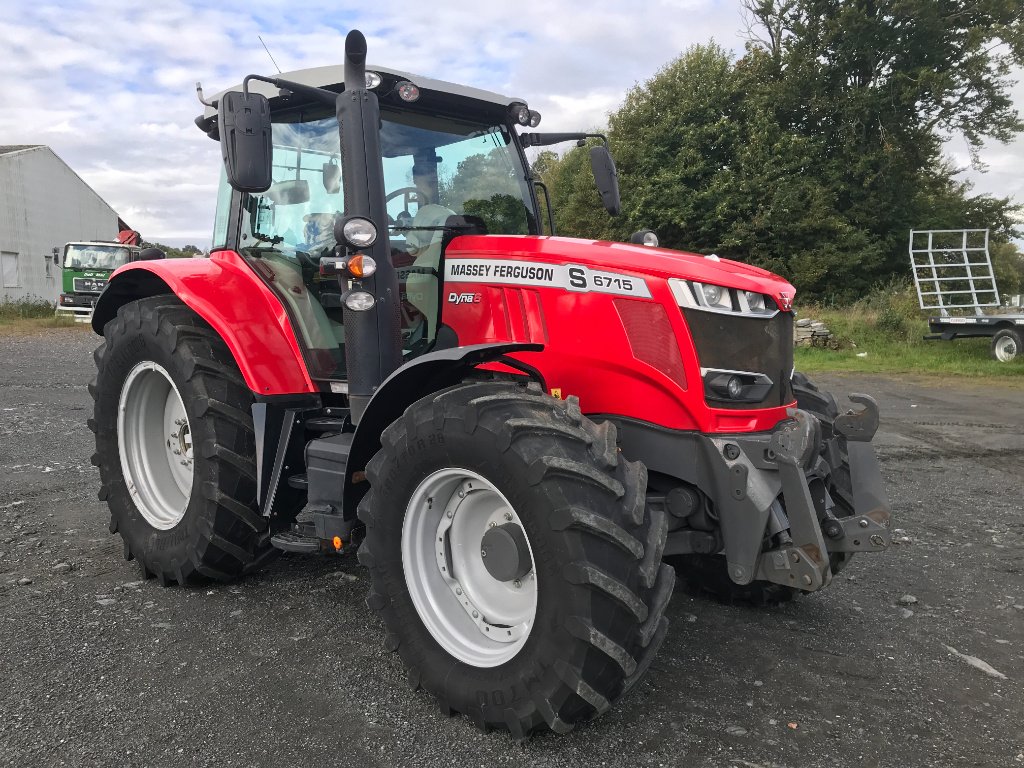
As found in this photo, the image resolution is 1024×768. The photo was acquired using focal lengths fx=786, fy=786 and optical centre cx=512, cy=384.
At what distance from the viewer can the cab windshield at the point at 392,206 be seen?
3.57 metres

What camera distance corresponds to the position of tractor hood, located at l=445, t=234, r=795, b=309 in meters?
2.92

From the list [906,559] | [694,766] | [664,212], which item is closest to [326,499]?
[694,766]

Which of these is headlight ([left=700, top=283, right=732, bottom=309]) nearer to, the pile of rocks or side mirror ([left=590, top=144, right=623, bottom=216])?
side mirror ([left=590, top=144, right=623, bottom=216])

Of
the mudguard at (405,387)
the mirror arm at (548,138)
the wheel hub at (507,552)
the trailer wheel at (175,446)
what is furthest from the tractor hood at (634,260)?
the trailer wheel at (175,446)

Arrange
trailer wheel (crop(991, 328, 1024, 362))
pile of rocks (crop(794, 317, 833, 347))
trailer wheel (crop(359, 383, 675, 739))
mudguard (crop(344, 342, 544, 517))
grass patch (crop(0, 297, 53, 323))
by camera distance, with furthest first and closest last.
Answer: grass patch (crop(0, 297, 53, 323)), pile of rocks (crop(794, 317, 833, 347)), trailer wheel (crop(991, 328, 1024, 362)), mudguard (crop(344, 342, 544, 517)), trailer wheel (crop(359, 383, 675, 739))

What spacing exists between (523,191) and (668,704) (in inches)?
98.7

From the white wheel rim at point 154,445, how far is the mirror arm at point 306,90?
5.49ft

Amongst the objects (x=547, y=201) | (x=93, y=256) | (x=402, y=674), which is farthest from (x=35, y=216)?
(x=402, y=674)

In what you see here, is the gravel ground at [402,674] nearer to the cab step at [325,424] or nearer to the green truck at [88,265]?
the cab step at [325,424]

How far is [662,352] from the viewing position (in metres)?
2.90

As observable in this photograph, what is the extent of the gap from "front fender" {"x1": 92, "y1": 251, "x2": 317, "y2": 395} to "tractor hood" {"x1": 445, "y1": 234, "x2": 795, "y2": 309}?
0.97 meters

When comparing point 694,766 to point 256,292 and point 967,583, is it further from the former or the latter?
point 256,292

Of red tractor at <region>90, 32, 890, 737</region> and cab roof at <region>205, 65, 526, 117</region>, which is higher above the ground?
cab roof at <region>205, 65, 526, 117</region>

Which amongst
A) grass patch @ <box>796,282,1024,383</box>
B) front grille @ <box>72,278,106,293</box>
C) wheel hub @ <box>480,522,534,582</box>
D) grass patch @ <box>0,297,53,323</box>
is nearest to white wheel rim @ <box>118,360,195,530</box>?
wheel hub @ <box>480,522,534,582</box>
